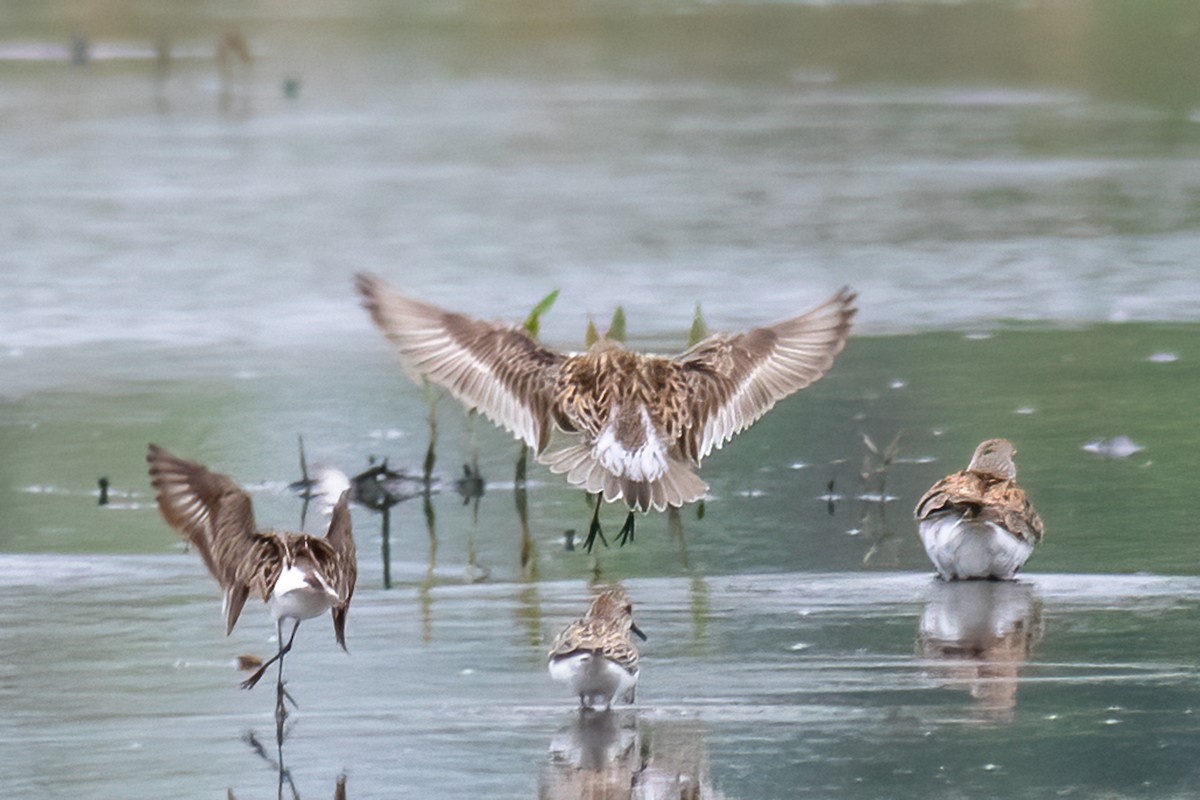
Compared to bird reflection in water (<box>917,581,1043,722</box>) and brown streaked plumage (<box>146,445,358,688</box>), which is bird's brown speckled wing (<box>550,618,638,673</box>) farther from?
bird reflection in water (<box>917,581,1043,722</box>)

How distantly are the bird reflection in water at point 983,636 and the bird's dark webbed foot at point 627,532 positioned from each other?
3.40ft

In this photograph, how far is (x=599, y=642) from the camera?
6.33 m

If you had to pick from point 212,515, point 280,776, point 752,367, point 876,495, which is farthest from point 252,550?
point 876,495

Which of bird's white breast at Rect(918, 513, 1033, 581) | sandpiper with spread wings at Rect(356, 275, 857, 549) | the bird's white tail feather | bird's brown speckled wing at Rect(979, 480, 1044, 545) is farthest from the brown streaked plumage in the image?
bird's brown speckled wing at Rect(979, 480, 1044, 545)

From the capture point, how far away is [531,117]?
2141cm

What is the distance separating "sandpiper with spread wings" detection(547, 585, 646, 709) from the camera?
6340 mm

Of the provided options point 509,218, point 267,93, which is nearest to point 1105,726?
point 509,218

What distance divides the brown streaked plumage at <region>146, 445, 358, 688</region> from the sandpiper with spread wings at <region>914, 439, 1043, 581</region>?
212 centimetres

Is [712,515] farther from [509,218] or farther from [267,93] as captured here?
[267,93]

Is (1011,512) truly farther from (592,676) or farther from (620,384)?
(592,676)

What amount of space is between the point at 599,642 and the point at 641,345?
5.70 m

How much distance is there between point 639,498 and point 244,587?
158 centimetres

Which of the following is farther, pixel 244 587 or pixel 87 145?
pixel 87 145

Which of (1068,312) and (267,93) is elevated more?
(267,93)
